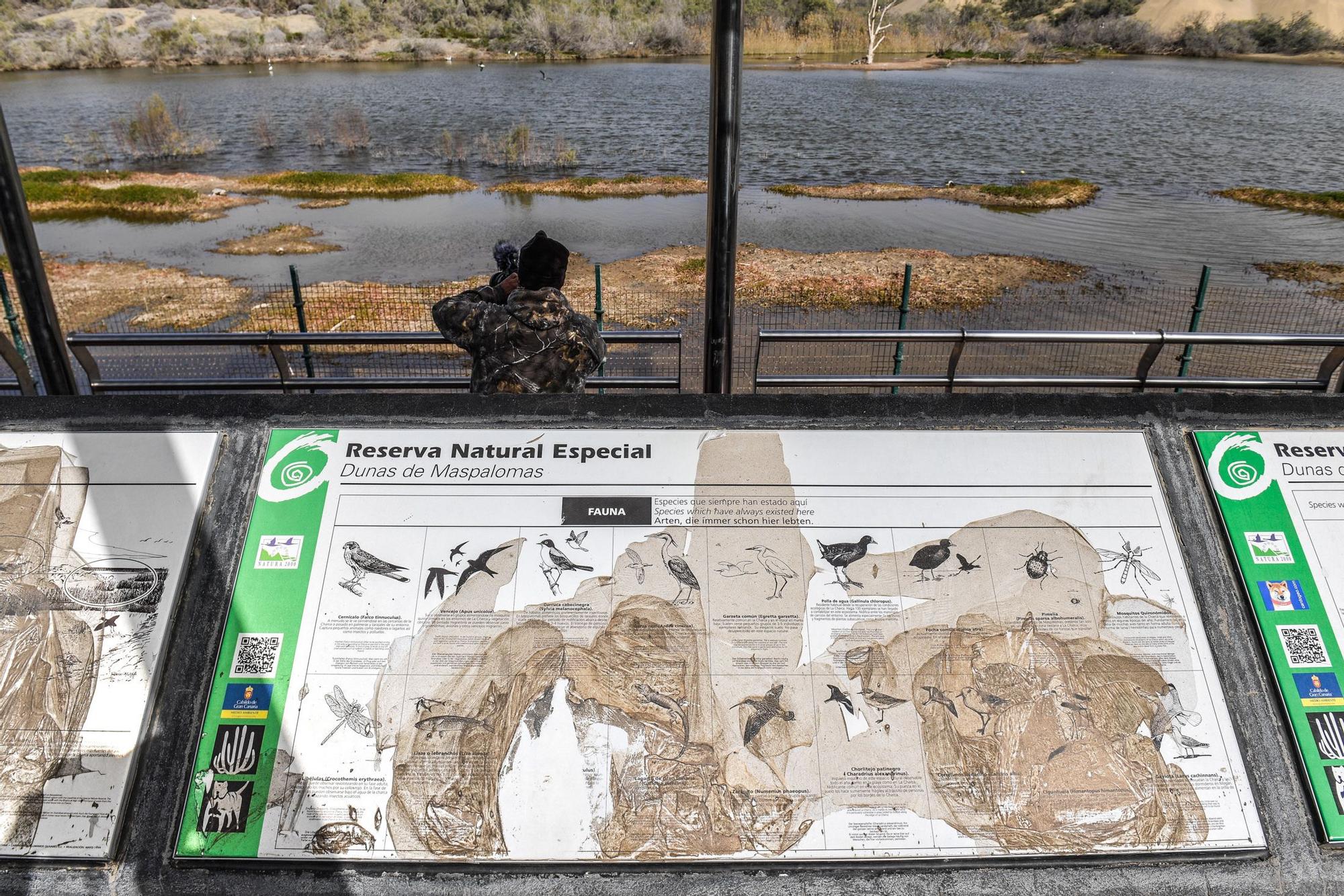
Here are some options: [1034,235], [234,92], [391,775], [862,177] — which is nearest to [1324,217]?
[1034,235]

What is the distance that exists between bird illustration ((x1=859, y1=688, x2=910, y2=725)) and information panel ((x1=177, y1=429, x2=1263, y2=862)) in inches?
0.8

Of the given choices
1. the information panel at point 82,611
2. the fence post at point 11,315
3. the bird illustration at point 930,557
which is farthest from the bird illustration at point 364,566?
the fence post at point 11,315

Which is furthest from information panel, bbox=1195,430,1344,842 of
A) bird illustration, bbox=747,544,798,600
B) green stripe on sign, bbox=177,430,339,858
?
green stripe on sign, bbox=177,430,339,858

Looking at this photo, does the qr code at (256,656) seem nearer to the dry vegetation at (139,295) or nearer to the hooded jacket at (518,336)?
the hooded jacket at (518,336)

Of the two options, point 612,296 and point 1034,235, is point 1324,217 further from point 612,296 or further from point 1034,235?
point 612,296

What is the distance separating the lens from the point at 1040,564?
95.4 inches

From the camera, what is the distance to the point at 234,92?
46875mm

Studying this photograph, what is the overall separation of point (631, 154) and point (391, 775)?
112 feet

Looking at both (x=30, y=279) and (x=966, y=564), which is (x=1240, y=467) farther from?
(x=30, y=279)

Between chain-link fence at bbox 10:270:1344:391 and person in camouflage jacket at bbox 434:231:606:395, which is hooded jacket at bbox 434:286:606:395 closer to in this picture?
person in camouflage jacket at bbox 434:231:606:395

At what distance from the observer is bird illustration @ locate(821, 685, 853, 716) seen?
2.21m

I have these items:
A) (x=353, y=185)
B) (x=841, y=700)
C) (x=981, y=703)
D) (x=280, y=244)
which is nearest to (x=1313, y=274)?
(x=981, y=703)

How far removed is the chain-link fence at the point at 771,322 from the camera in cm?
1070

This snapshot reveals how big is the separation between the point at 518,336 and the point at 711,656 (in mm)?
1337
